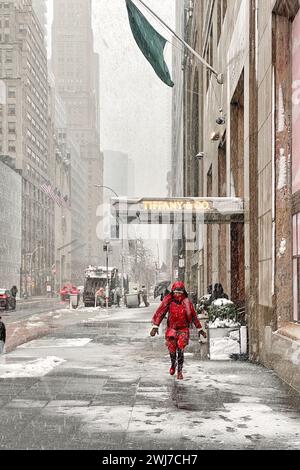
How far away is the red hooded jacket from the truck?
1634 inches

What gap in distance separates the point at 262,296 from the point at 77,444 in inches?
319

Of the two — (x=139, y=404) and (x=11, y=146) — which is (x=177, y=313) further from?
(x=11, y=146)

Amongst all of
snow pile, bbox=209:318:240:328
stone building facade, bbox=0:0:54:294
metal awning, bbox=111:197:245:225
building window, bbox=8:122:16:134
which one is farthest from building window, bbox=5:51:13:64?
snow pile, bbox=209:318:240:328

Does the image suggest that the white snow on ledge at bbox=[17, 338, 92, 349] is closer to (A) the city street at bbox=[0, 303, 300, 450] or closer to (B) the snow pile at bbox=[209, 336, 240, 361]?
(A) the city street at bbox=[0, 303, 300, 450]

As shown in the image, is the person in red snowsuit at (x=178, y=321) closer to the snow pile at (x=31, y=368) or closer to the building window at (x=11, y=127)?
the snow pile at (x=31, y=368)

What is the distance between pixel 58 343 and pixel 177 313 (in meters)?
8.16

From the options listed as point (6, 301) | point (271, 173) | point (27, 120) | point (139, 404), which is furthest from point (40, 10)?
point (139, 404)

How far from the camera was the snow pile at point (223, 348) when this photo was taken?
15.2m

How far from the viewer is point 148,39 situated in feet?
62.7

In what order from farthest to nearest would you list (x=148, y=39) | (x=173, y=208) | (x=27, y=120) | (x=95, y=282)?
(x=27, y=120) < (x=95, y=282) < (x=148, y=39) < (x=173, y=208)

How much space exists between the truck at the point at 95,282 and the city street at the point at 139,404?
37486 millimetres

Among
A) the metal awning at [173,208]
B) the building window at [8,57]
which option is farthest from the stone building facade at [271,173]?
the building window at [8,57]

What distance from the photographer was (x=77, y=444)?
7.08 m

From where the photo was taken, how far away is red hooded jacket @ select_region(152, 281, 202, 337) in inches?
475
